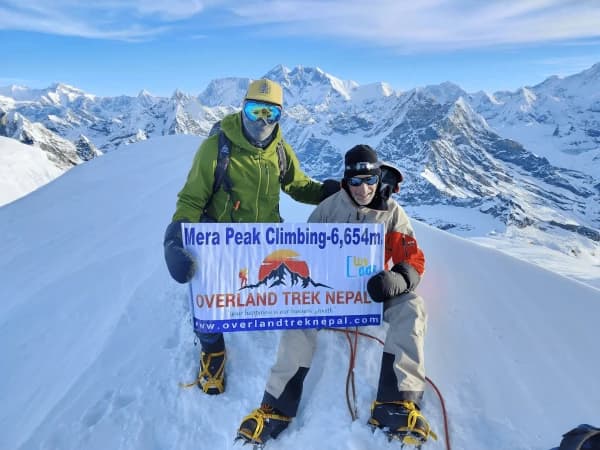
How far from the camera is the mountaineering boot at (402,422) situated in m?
3.48

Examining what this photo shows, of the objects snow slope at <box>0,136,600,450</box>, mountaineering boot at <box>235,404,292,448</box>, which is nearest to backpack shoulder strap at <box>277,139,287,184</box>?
snow slope at <box>0,136,600,450</box>

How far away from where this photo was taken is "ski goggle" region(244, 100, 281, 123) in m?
4.66

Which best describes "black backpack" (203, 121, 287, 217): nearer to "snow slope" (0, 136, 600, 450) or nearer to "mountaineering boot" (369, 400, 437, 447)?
"snow slope" (0, 136, 600, 450)

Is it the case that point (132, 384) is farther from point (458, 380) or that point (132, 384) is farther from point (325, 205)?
point (458, 380)

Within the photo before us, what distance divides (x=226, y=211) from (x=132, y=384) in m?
2.09

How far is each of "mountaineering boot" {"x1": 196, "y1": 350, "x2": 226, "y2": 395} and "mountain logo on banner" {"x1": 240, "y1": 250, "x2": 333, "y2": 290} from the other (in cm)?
82

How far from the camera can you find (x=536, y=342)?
4.39 metres

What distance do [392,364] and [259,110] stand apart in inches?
117

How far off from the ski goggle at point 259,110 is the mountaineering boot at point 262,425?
2979 mm

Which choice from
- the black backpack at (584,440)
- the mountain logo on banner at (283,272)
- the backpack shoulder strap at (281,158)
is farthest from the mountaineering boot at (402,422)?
the backpack shoulder strap at (281,158)

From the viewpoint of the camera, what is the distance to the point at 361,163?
14.6 ft

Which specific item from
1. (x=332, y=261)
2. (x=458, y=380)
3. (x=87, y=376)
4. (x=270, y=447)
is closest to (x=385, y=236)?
(x=332, y=261)

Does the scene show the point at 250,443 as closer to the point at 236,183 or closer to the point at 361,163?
the point at 236,183

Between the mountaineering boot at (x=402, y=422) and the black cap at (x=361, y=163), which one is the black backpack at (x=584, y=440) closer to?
the mountaineering boot at (x=402, y=422)
